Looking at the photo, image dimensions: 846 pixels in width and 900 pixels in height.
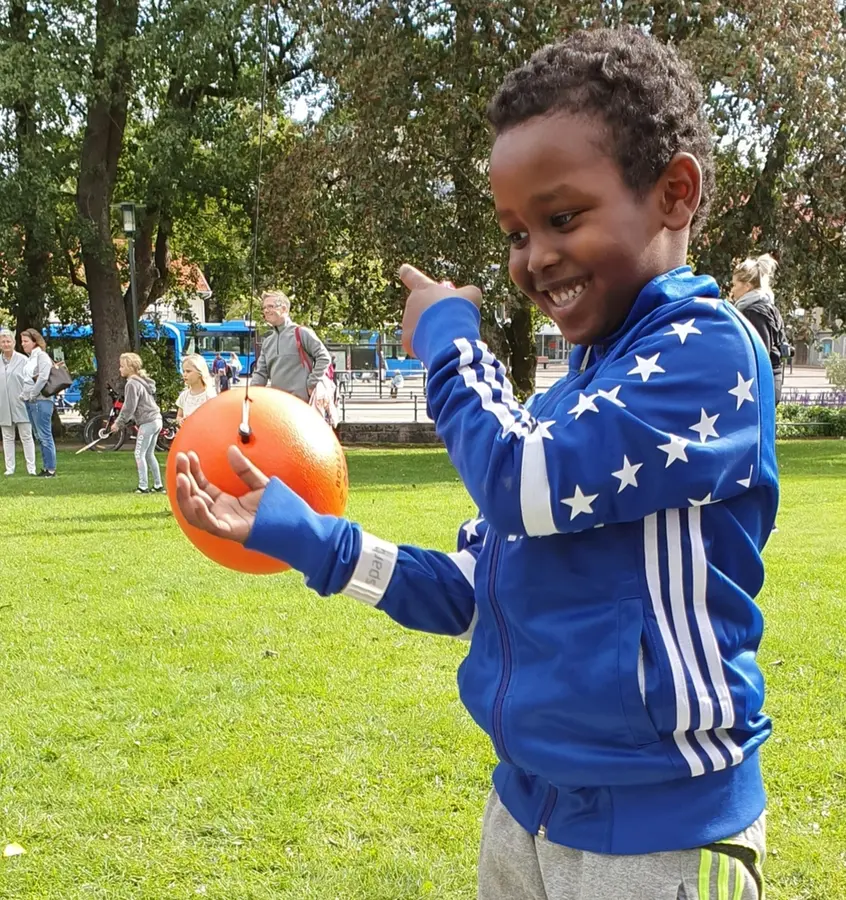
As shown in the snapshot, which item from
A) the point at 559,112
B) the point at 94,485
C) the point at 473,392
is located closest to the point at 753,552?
the point at 473,392

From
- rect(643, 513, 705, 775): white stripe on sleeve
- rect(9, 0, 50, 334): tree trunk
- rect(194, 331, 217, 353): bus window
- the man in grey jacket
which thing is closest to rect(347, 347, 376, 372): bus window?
rect(194, 331, 217, 353): bus window

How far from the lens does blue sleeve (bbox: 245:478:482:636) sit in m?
1.80

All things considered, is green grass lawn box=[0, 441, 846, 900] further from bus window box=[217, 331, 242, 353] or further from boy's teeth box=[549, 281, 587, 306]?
bus window box=[217, 331, 242, 353]

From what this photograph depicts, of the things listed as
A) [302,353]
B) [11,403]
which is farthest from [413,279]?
[11,403]

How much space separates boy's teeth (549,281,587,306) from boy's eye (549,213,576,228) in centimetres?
11

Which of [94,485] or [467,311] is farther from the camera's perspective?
[94,485]

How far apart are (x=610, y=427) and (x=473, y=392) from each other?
0.25 meters

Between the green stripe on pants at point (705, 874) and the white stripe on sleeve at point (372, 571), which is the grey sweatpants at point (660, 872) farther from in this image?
the white stripe on sleeve at point (372, 571)

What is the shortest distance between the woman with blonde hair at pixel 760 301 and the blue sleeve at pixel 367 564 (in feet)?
20.2

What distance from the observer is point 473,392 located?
1.62 meters

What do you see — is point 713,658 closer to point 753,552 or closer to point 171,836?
point 753,552

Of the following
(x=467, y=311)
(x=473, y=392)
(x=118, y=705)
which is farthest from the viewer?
(x=118, y=705)

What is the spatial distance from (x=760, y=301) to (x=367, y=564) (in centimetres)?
668

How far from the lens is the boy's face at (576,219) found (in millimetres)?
1595
